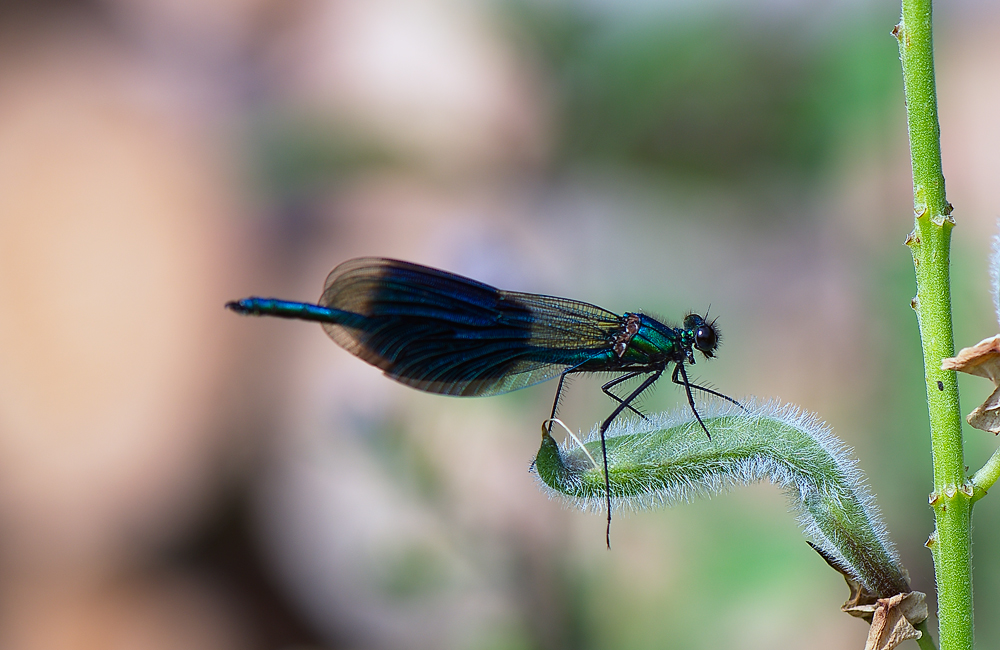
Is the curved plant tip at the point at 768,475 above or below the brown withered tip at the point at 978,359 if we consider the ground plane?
below

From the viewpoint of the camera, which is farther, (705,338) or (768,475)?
(705,338)

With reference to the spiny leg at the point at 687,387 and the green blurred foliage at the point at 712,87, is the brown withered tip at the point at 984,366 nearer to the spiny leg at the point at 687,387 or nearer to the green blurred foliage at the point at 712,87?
the spiny leg at the point at 687,387

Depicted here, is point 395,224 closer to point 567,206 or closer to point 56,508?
point 567,206

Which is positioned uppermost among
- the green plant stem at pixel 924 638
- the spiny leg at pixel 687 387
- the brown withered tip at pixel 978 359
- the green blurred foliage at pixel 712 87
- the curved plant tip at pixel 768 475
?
the green blurred foliage at pixel 712 87

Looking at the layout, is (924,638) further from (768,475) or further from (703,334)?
(703,334)

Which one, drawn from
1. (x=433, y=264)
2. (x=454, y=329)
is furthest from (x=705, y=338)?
(x=433, y=264)

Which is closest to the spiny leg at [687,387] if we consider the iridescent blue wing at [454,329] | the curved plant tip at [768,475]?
the curved plant tip at [768,475]

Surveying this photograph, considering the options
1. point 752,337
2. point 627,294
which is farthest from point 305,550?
point 752,337
